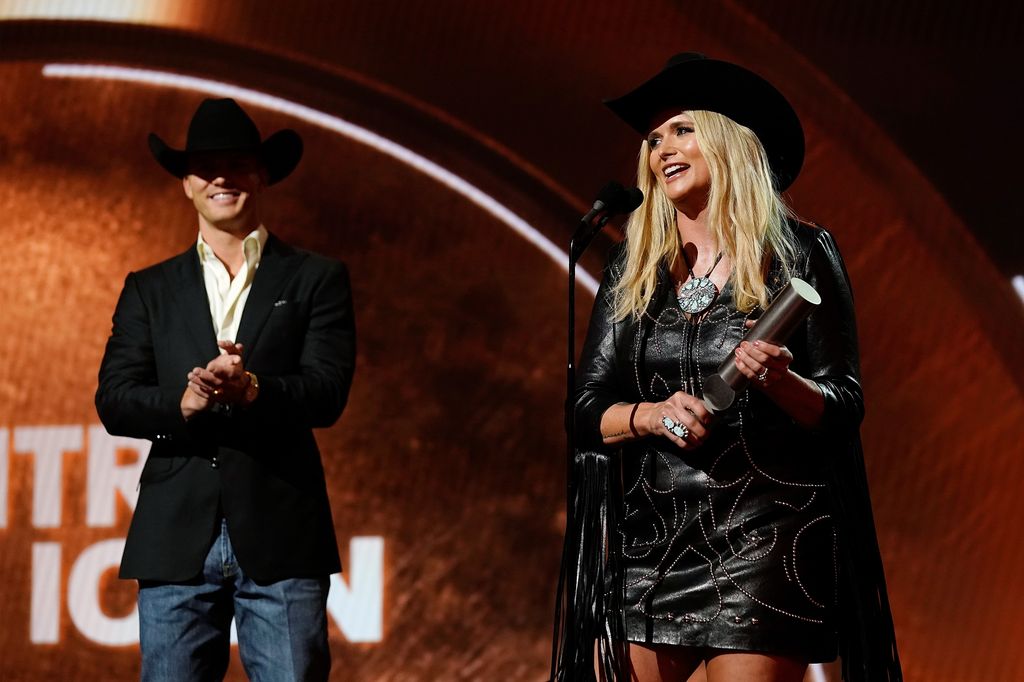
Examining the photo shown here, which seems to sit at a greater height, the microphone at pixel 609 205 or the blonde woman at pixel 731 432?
the microphone at pixel 609 205

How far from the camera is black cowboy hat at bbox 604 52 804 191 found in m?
2.19

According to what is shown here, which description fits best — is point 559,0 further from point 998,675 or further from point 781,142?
point 998,675

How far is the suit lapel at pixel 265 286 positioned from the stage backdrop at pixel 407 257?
38.3 inches

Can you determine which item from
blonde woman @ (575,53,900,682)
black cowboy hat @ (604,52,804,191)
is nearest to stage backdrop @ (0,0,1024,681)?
black cowboy hat @ (604,52,804,191)

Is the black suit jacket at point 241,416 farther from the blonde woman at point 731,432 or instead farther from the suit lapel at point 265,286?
the blonde woman at point 731,432

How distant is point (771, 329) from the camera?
1.81 meters

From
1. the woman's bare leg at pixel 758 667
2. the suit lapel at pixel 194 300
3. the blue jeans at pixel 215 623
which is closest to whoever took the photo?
the woman's bare leg at pixel 758 667

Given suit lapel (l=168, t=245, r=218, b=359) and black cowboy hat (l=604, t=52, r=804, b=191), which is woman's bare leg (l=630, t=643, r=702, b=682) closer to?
black cowboy hat (l=604, t=52, r=804, b=191)

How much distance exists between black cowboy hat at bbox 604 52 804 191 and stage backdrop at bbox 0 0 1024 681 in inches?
52.3

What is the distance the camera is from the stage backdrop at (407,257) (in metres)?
3.49

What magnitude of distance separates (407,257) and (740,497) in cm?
198

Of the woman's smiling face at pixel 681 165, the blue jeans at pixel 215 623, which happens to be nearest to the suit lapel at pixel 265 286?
the blue jeans at pixel 215 623

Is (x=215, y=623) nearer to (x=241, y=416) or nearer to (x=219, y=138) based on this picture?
(x=241, y=416)

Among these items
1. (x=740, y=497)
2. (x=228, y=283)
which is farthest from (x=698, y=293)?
(x=228, y=283)
